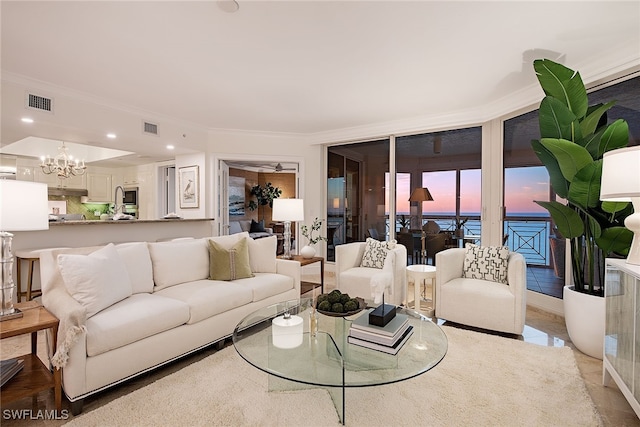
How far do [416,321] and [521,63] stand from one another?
2.62 m

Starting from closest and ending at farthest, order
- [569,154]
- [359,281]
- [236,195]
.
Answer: [569,154]
[359,281]
[236,195]

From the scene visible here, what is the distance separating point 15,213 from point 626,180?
11.8 ft

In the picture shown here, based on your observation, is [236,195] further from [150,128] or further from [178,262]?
[178,262]

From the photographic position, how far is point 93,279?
7.27ft

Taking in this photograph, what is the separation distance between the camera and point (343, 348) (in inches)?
78.2

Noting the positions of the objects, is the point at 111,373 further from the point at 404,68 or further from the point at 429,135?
the point at 429,135

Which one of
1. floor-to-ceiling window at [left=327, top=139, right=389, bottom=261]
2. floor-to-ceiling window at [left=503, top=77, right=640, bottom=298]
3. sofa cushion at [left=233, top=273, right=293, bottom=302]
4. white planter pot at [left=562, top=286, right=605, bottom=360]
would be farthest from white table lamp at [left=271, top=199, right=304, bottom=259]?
white planter pot at [left=562, top=286, right=605, bottom=360]

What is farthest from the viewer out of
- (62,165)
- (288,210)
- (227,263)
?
(62,165)

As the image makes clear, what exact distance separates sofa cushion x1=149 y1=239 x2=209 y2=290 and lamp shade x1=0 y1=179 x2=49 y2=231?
110cm

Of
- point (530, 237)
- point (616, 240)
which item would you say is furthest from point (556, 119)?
point (530, 237)

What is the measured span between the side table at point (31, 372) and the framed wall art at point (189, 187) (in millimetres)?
3741

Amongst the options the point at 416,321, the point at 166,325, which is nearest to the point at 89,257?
the point at 166,325

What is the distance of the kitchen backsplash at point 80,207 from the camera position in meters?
7.64

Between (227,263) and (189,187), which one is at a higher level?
(189,187)
